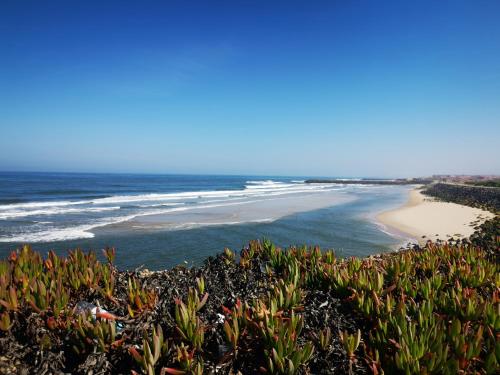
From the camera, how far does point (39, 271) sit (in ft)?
14.0

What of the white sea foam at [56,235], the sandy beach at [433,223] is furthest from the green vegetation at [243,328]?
the sandy beach at [433,223]

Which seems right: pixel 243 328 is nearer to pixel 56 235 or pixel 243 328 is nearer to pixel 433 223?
pixel 56 235

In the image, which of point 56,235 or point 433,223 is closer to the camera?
point 56,235

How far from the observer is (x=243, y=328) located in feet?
10.4

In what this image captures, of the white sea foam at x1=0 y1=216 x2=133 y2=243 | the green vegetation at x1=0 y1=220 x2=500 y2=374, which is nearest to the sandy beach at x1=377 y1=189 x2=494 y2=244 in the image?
the green vegetation at x1=0 y1=220 x2=500 y2=374

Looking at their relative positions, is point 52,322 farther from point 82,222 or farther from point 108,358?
point 82,222

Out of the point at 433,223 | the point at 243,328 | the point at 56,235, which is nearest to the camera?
the point at 243,328

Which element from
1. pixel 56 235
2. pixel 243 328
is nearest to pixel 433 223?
pixel 243 328

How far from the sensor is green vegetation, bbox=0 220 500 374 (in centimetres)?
269

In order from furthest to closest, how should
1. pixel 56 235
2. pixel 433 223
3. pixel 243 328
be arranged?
pixel 433 223, pixel 56 235, pixel 243 328

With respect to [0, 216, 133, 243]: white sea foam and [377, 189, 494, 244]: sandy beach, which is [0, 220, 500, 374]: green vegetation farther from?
[377, 189, 494, 244]: sandy beach

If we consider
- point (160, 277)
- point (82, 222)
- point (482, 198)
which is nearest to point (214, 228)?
point (82, 222)

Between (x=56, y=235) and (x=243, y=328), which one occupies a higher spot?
(x=243, y=328)

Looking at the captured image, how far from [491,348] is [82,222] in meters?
17.9
